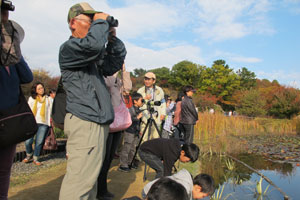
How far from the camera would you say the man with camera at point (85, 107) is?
5.21ft

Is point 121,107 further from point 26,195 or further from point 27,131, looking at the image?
point 26,195

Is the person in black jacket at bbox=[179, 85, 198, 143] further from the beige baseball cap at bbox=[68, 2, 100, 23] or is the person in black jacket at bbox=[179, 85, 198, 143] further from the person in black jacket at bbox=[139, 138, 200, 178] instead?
the beige baseball cap at bbox=[68, 2, 100, 23]

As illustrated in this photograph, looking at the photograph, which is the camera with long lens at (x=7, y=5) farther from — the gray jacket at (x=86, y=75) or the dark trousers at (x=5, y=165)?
the dark trousers at (x=5, y=165)

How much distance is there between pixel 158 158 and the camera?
3211 mm

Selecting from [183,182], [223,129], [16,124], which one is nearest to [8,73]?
[16,124]

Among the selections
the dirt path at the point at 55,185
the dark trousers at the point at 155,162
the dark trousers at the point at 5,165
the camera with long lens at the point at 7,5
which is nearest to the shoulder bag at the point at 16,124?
the dark trousers at the point at 5,165

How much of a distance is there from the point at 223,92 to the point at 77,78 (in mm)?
40319

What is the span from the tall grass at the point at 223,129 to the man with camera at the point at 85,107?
16.2 ft

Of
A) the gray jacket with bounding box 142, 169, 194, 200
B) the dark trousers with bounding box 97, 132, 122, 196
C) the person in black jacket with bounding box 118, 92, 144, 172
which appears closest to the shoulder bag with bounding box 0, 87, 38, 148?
the dark trousers with bounding box 97, 132, 122, 196

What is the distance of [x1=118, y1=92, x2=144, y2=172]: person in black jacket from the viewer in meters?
4.14

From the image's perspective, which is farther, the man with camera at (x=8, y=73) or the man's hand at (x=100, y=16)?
the man's hand at (x=100, y=16)

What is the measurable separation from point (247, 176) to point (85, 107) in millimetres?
3829

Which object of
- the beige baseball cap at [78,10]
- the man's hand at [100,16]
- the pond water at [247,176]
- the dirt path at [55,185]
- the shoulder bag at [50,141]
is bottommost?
the pond water at [247,176]

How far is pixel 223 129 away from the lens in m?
8.62
